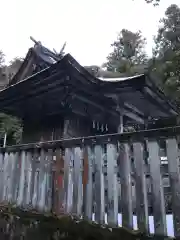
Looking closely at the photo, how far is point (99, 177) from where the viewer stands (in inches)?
109

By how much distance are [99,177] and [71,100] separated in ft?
14.5

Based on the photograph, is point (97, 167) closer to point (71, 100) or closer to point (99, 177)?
point (99, 177)

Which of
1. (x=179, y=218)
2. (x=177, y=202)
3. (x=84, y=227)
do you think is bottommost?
(x=84, y=227)

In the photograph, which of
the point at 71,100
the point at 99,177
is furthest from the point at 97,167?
the point at 71,100

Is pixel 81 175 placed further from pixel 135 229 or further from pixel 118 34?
pixel 118 34

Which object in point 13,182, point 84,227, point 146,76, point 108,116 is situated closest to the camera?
point 84,227

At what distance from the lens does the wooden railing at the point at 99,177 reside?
7.54 ft

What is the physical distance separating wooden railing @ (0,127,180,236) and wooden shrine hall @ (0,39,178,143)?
2.72 metres

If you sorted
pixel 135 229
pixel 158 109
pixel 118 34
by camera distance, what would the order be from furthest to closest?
1. pixel 118 34
2. pixel 158 109
3. pixel 135 229

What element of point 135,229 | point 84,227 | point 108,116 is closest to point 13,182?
point 84,227

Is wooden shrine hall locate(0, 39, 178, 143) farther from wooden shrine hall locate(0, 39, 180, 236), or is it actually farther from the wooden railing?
the wooden railing

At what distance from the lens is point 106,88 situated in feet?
18.8

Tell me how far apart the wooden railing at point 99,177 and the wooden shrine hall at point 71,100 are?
272 cm

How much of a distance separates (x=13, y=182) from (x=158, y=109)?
5549mm
